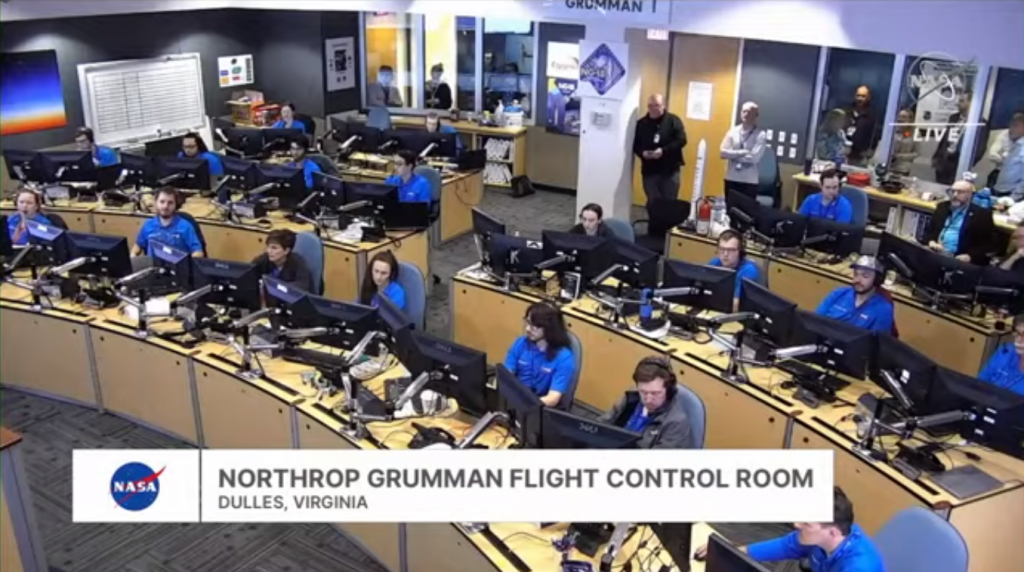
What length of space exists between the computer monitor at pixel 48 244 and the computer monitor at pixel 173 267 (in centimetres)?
73

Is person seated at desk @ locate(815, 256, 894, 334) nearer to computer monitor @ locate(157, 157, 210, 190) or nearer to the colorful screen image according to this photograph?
computer monitor @ locate(157, 157, 210, 190)

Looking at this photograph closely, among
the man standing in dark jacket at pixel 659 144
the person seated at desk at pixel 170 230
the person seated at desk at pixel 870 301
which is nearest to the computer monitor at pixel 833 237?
the person seated at desk at pixel 870 301

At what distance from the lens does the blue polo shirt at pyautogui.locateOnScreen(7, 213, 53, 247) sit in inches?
259

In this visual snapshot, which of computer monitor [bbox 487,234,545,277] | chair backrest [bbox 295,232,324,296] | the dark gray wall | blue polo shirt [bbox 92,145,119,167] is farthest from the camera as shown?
the dark gray wall

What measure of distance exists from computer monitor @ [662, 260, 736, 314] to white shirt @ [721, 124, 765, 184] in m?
3.75

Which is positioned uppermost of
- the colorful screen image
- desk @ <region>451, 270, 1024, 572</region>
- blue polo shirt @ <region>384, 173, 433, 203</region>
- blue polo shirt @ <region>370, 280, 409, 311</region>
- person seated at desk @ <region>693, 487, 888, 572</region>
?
the colorful screen image

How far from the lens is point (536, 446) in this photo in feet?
12.8

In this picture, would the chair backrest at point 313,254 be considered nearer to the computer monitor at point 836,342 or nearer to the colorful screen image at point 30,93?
the computer monitor at point 836,342

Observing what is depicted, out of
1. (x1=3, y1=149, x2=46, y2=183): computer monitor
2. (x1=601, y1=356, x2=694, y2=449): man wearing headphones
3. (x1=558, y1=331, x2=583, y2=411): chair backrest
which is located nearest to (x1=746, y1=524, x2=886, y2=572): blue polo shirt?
(x1=601, y1=356, x2=694, y2=449): man wearing headphones

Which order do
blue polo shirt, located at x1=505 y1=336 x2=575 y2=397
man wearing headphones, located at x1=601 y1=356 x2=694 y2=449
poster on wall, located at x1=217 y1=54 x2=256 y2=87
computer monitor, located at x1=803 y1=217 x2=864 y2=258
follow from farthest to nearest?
poster on wall, located at x1=217 y1=54 x2=256 y2=87
computer monitor, located at x1=803 y1=217 x2=864 y2=258
blue polo shirt, located at x1=505 y1=336 x2=575 y2=397
man wearing headphones, located at x1=601 y1=356 x2=694 y2=449

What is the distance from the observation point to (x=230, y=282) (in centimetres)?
540

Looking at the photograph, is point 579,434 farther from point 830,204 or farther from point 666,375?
point 830,204

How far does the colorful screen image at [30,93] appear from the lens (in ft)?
31.6

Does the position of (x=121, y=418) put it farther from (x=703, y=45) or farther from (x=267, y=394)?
(x=703, y=45)
